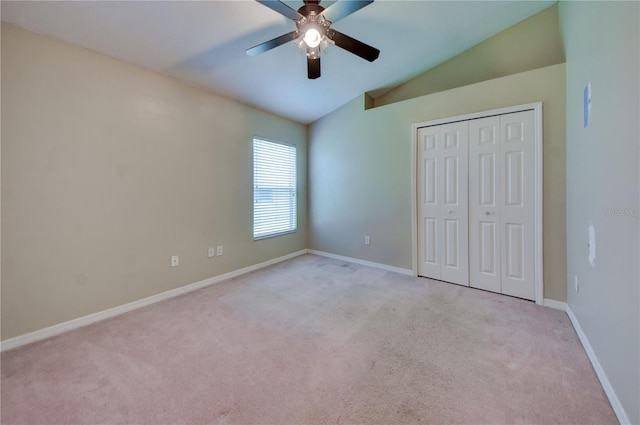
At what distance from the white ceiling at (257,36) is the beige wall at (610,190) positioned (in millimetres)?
1152

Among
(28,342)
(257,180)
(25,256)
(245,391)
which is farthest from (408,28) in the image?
(28,342)

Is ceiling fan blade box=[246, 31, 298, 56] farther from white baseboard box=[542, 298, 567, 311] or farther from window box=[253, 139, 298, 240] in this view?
white baseboard box=[542, 298, 567, 311]

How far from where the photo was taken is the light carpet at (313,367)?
4.33 ft

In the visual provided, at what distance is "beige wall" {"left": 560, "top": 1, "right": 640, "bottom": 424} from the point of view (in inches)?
46.2

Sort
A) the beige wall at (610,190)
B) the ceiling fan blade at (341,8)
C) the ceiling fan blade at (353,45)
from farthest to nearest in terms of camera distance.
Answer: the ceiling fan blade at (353,45)
the ceiling fan blade at (341,8)
the beige wall at (610,190)

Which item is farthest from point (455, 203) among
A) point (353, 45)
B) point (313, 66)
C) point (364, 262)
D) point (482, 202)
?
point (313, 66)

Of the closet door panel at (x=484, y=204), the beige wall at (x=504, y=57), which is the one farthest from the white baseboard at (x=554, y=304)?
the beige wall at (x=504, y=57)

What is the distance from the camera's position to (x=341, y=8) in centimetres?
164

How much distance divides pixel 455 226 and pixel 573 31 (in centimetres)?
204

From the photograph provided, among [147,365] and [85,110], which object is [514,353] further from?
[85,110]

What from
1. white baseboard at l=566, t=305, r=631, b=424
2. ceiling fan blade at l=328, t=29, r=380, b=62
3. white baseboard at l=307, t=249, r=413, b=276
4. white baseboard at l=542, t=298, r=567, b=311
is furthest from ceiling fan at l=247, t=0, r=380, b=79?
white baseboard at l=542, t=298, r=567, b=311

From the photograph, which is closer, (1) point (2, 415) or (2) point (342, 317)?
(1) point (2, 415)

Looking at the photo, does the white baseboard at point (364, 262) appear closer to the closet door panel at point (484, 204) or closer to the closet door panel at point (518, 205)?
the closet door panel at point (484, 204)

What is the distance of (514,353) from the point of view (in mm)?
1784
